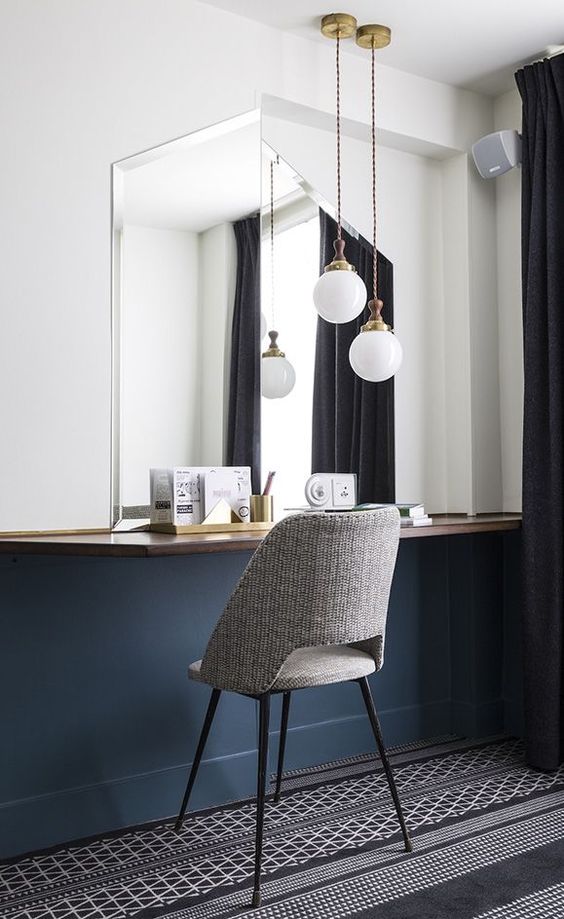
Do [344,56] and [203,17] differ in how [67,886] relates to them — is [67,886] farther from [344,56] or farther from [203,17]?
[344,56]

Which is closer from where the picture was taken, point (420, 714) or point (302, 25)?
point (302, 25)

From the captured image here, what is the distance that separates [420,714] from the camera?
326 cm

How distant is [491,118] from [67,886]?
3046 millimetres

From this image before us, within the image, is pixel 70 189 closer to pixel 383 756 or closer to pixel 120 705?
pixel 120 705

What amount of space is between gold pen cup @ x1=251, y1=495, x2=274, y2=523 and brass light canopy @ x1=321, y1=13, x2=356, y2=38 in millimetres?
1533

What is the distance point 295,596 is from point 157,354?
3.14ft

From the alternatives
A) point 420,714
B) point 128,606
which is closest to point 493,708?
point 420,714

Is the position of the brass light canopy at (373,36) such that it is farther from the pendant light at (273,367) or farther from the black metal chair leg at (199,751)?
the black metal chair leg at (199,751)

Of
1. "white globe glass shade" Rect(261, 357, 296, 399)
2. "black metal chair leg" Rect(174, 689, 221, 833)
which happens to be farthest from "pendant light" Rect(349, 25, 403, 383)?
"black metal chair leg" Rect(174, 689, 221, 833)

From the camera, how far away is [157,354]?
2621 millimetres

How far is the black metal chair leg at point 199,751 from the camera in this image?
233 cm

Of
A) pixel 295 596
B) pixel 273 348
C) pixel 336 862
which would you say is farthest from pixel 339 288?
pixel 336 862

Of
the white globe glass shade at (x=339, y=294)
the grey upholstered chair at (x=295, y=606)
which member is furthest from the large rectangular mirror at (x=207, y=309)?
the grey upholstered chair at (x=295, y=606)

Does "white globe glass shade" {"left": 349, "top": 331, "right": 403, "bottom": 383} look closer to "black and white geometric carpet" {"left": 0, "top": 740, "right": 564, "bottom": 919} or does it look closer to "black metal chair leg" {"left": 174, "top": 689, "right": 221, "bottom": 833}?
"black metal chair leg" {"left": 174, "top": 689, "right": 221, "bottom": 833}
